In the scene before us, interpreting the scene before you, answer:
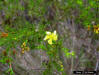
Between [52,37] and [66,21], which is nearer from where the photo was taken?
[52,37]

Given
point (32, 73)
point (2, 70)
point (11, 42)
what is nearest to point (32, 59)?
point (32, 73)

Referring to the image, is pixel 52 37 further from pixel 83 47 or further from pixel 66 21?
pixel 83 47

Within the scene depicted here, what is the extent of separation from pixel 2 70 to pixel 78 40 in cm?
186

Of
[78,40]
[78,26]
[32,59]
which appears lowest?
[32,59]

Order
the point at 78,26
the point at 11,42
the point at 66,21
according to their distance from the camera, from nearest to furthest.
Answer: the point at 11,42
the point at 66,21
the point at 78,26

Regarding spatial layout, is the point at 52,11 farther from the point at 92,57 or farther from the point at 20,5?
the point at 92,57

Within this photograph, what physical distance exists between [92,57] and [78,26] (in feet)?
2.81

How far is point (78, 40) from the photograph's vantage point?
2904 mm

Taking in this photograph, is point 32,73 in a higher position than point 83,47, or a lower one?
lower

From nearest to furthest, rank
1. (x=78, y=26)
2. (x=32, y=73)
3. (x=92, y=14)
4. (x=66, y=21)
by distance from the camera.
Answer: (x=32, y=73) → (x=92, y=14) → (x=66, y=21) → (x=78, y=26)

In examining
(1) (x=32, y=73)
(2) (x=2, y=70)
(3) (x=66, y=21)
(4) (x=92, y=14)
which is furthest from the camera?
(3) (x=66, y=21)

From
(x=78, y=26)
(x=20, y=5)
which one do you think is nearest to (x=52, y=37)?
(x=20, y=5)

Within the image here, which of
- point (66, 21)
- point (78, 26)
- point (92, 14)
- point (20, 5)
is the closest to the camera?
point (92, 14)

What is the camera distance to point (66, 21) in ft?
9.03
